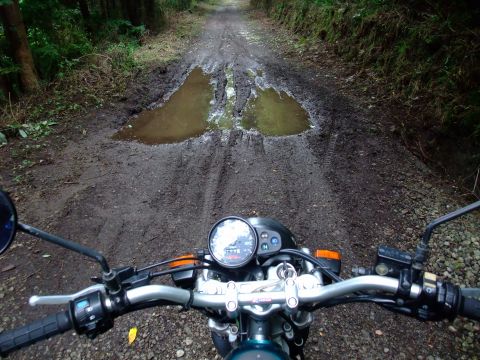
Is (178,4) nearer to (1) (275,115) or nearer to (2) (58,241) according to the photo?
(1) (275,115)

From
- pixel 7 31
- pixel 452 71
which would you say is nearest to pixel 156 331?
pixel 452 71

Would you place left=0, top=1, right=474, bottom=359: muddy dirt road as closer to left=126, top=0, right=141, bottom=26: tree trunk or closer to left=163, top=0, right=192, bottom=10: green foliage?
left=126, top=0, right=141, bottom=26: tree trunk

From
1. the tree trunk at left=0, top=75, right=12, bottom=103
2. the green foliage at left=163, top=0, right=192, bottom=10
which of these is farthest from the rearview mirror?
the green foliage at left=163, top=0, right=192, bottom=10

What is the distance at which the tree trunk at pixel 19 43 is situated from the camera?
6.43 metres

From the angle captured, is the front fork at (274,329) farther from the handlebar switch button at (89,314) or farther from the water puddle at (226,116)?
the water puddle at (226,116)

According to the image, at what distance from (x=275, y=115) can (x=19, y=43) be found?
5415 millimetres

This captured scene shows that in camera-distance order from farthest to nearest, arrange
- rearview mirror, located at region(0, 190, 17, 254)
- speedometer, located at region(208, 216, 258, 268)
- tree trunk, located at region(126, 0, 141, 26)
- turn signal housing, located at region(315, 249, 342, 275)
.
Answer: tree trunk, located at region(126, 0, 141, 26) → turn signal housing, located at region(315, 249, 342, 275) → speedometer, located at region(208, 216, 258, 268) → rearview mirror, located at region(0, 190, 17, 254)

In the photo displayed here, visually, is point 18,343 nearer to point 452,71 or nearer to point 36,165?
point 36,165

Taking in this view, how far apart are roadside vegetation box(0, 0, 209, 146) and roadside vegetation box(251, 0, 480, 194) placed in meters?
5.79

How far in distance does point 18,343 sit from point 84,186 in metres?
4.02

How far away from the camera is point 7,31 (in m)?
6.55

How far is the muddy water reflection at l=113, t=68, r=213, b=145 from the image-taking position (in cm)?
622

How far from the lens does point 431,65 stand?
5625 millimetres

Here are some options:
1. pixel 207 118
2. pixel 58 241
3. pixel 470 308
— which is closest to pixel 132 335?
pixel 58 241
